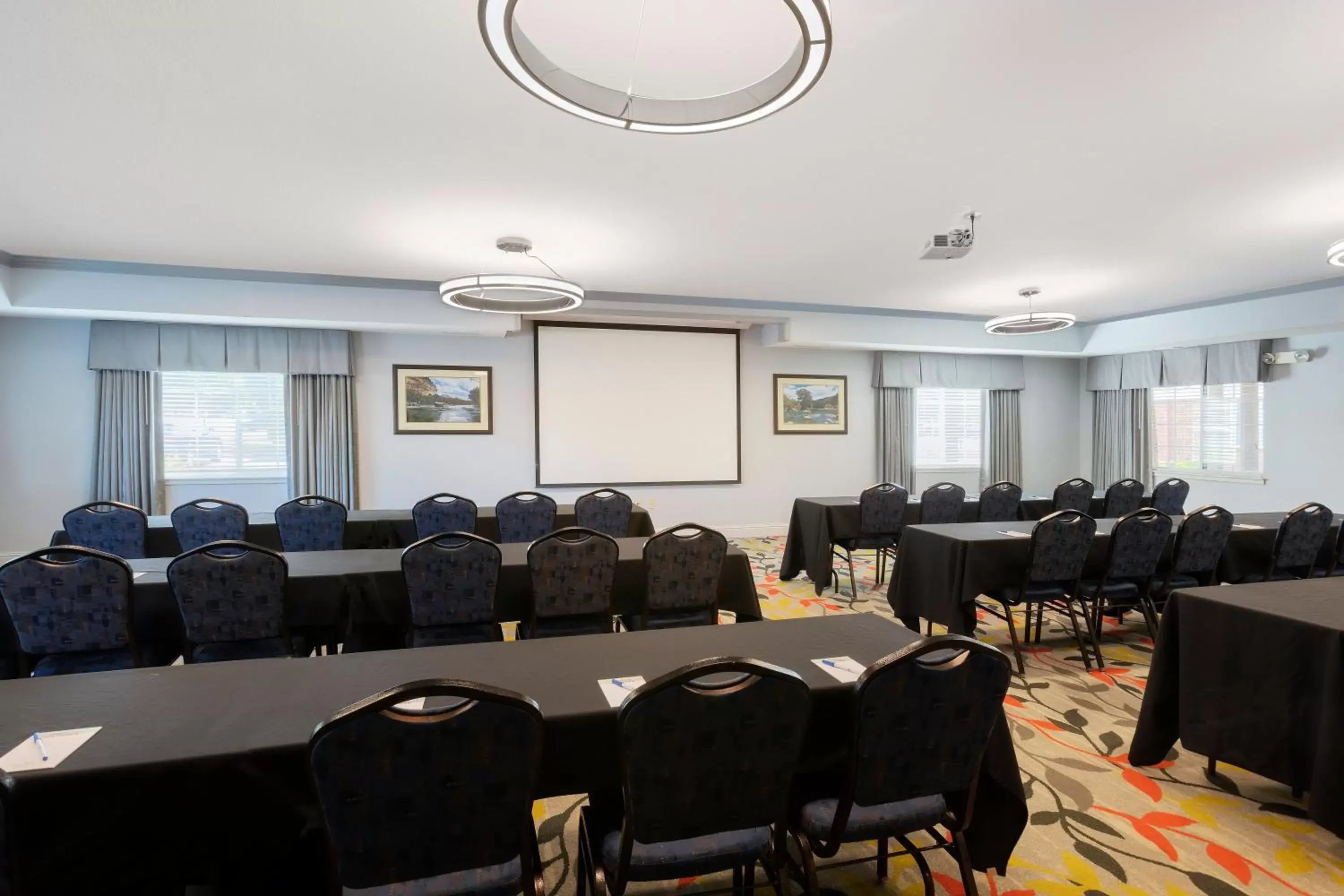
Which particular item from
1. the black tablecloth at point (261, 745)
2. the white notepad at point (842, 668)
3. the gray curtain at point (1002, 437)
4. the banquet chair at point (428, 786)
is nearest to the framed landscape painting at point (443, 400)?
the black tablecloth at point (261, 745)

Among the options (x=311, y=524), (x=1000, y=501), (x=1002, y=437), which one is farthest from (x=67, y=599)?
(x=1002, y=437)

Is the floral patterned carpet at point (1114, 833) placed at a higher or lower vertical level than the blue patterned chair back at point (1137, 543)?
lower

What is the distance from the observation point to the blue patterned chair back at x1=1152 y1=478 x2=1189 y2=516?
5.71 meters

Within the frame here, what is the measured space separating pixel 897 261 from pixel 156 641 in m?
5.30

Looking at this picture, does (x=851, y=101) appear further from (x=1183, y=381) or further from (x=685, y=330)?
(x=1183, y=381)

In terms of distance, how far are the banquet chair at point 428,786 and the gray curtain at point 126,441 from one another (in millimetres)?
6407

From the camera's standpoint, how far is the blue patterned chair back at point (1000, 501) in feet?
18.1

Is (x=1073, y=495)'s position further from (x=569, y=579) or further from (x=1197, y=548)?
(x=569, y=579)

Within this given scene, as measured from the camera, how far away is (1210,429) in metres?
7.68

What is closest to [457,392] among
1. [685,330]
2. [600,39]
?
[685,330]

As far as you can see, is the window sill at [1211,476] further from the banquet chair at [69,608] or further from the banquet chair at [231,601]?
the banquet chair at [69,608]

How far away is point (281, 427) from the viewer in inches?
257

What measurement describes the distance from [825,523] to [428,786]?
4.33 metres

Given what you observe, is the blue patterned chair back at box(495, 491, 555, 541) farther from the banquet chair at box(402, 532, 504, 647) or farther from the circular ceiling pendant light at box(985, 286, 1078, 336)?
the circular ceiling pendant light at box(985, 286, 1078, 336)
